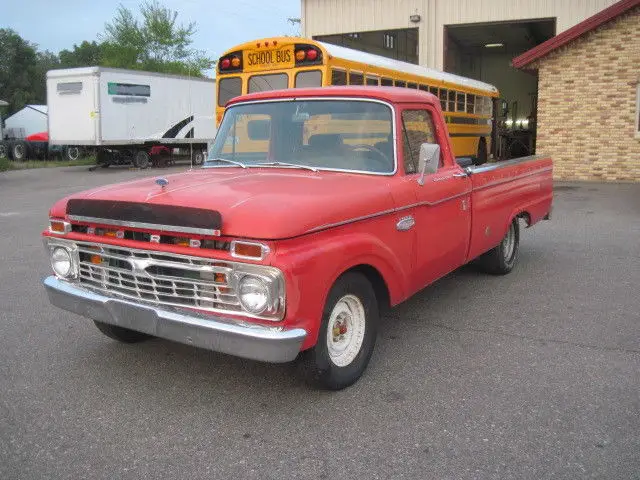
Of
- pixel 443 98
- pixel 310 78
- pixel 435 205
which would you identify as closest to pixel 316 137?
pixel 435 205

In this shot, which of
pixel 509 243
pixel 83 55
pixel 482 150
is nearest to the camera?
pixel 509 243

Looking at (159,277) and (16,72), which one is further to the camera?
(16,72)

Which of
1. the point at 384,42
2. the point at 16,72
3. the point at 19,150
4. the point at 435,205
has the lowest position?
the point at 435,205

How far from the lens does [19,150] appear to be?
2986 cm

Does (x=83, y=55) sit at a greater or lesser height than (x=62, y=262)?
greater

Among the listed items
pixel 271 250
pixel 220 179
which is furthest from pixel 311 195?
pixel 220 179

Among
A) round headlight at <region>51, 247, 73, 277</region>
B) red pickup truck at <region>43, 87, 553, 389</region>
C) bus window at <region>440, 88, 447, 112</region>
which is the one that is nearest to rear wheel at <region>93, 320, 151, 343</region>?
red pickup truck at <region>43, 87, 553, 389</region>

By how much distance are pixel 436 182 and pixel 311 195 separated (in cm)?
144

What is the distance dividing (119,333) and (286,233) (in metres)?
1.99

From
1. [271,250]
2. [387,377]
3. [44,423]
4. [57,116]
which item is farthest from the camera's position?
[57,116]

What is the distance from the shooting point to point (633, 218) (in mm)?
10719

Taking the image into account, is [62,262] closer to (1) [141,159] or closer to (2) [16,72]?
(1) [141,159]

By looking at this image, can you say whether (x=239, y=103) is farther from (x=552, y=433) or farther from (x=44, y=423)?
(x=552, y=433)

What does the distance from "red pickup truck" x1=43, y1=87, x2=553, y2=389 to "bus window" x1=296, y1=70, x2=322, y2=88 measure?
20.6 ft
